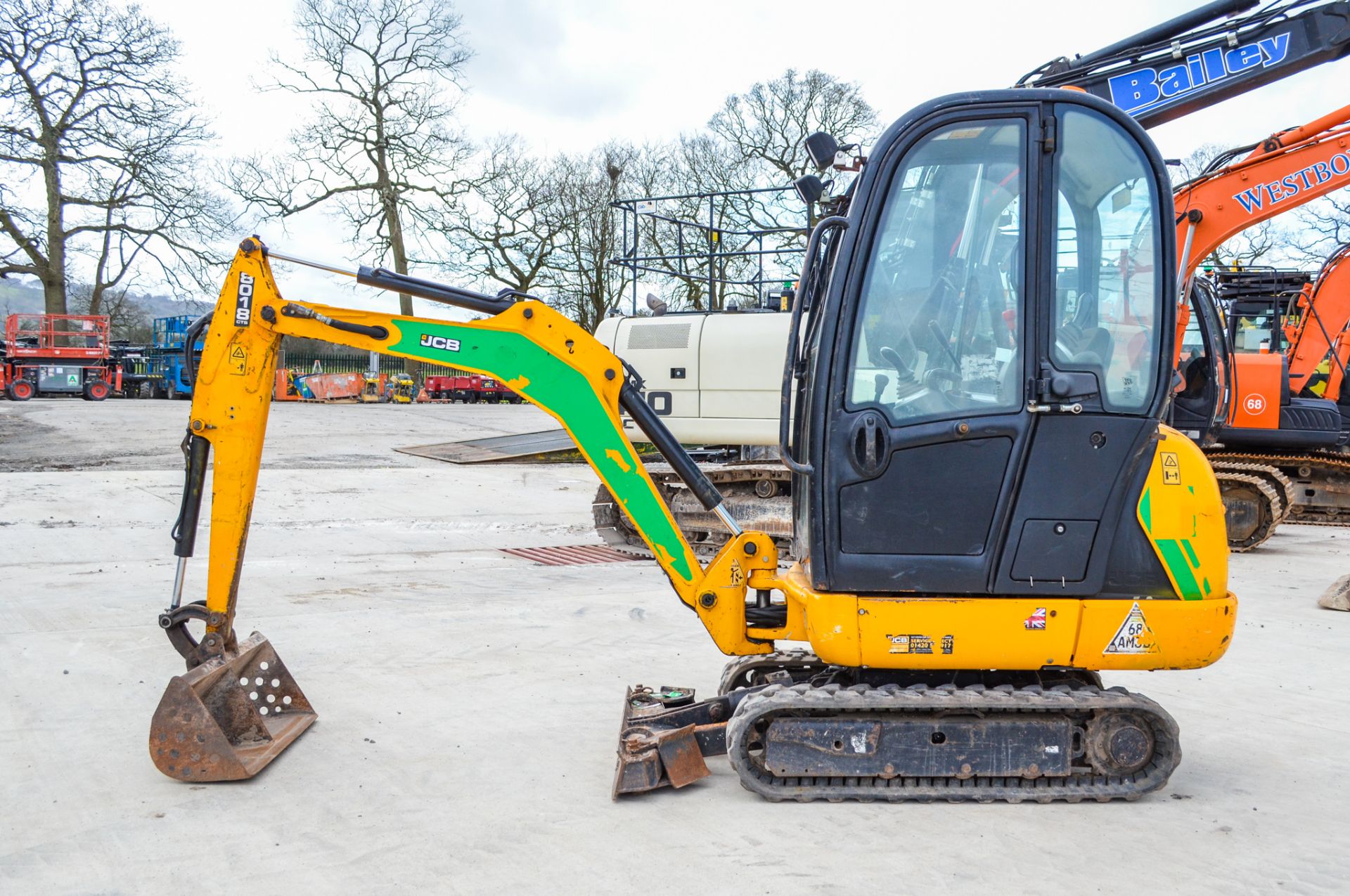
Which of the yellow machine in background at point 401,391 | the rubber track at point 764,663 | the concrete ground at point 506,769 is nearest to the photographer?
the concrete ground at point 506,769

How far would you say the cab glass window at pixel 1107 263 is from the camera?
404cm

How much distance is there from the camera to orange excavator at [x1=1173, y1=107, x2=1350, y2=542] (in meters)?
9.80

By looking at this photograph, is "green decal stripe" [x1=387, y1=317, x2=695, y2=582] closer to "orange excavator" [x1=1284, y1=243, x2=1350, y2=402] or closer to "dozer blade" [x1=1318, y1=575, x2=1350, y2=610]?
"dozer blade" [x1=1318, y1=575, x2=1350, y2=610]

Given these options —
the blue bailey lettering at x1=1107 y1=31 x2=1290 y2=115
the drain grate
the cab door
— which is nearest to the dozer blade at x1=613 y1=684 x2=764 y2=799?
the cab door

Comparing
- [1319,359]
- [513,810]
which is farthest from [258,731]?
[1319,359]

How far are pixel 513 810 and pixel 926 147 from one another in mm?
2844

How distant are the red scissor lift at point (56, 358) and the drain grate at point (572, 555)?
26.7m

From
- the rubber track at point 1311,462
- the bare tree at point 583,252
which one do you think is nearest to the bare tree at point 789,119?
the bare tree at point 583,252

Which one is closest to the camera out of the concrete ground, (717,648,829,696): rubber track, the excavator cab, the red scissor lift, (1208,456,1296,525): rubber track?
the concrete ground

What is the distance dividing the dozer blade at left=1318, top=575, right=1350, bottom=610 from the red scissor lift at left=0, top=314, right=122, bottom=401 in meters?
32.4

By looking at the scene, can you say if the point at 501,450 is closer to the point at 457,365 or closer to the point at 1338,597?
the point at 1338,597

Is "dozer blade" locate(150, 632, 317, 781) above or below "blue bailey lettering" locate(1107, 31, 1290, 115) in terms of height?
below

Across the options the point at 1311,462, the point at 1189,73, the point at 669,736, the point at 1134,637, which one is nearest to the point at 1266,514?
the point at 1311,462

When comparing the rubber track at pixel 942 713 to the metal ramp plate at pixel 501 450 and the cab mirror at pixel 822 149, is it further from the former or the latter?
the metal ramp plate at pixel 501 450
